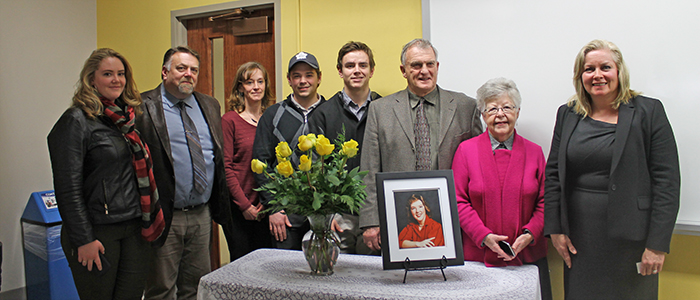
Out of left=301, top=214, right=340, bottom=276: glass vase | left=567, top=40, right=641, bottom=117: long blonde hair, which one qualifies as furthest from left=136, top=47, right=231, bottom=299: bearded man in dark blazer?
left=567, top=40, right=641, bottom=117: long blonde hair

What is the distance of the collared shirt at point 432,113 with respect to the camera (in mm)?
1957

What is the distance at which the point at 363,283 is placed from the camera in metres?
1.36

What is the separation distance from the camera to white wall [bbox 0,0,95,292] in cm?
308

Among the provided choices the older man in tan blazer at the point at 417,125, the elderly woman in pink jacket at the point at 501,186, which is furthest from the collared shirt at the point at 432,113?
the elderly woman in pink jacket at the point at 501,186

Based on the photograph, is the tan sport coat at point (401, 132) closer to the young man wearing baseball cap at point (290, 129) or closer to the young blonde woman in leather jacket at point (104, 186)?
the young man wearing baseball cap at point (290, 129)

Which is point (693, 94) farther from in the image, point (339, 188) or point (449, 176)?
point (339, 188)

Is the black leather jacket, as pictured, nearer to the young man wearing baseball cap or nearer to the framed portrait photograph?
the young man wearing baseball cap

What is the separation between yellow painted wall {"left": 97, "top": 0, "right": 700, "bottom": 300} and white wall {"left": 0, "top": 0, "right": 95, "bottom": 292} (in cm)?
45

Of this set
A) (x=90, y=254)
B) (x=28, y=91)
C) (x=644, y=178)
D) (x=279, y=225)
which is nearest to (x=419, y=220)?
(x=644, y=178)

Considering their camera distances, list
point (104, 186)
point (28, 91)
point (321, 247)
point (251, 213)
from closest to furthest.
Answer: point (321, 247) < point (104, 186) < point (251, 213) < point (28, 91)

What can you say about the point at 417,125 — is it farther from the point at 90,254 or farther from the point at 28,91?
the point at 28,91

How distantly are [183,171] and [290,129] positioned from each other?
581 millimetres

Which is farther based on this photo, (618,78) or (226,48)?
(226,48)

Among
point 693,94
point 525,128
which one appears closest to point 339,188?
point 525,128
